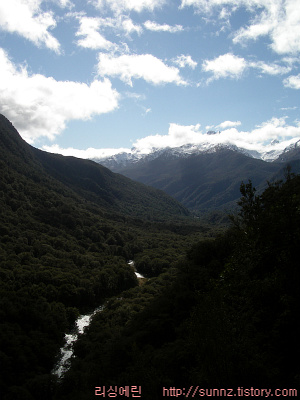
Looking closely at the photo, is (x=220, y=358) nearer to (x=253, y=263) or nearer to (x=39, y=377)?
(x=253, y=263)

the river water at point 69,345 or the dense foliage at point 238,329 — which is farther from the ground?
the dense foliage at point 238,329

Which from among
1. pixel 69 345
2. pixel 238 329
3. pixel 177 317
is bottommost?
pixel 69 345

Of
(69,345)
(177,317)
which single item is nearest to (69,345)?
(69,345)

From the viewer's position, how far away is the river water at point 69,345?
73.5 metres

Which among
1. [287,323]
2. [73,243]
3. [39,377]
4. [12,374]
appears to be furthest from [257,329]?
[73,243]

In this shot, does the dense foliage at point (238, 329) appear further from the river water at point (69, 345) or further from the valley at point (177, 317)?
the river water at point (69, 345)

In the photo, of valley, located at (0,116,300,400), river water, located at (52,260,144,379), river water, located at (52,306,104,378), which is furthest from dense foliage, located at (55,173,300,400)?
river water, located at (52,306,104,378)

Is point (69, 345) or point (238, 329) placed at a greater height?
point (238, 329)

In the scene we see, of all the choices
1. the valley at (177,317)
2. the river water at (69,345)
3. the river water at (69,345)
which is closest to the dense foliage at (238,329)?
the valley at (177,317)

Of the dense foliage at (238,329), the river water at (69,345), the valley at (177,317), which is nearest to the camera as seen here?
the dense foliage at (238,329)

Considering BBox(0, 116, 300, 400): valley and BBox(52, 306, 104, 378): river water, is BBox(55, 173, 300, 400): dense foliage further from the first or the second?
BBox(52, 306, 104, 378): river water

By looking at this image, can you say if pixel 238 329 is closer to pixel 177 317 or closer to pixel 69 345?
pixel 177 317

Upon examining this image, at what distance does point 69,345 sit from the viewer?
86.2 meters

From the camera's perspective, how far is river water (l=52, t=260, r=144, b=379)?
73475 millimetres
